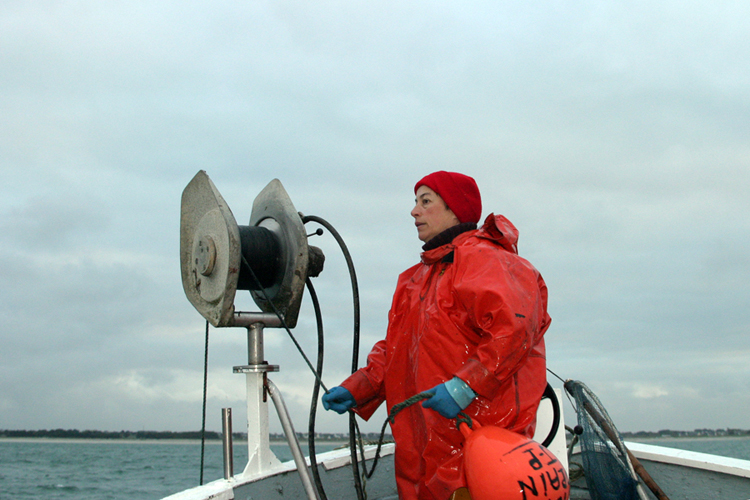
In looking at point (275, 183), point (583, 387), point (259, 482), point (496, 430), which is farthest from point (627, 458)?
point (275, 183)

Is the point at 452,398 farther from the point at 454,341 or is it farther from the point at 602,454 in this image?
the point at 602,454

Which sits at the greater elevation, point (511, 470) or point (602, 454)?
point (511, 470)

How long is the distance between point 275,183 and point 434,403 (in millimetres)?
1741

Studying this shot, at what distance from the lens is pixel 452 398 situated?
7.68 ft

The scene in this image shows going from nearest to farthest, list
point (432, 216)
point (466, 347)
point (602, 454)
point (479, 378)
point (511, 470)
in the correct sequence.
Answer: point (511, 470)
point (479, 378)
point (466, 347)
point (432, 216)
point (602, 454)

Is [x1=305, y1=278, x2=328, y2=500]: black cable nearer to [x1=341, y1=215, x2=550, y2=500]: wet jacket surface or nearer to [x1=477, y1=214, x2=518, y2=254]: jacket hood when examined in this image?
[x1=341, y1=215, x2=550, y2=500]: wet jacket surface

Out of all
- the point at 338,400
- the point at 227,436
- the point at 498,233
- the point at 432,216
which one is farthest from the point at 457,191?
the point at 227,436

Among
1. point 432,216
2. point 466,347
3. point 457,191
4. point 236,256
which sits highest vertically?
point 457,191

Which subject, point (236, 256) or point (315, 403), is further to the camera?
point (315, 403)

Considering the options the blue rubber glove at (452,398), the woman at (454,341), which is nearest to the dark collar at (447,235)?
the woman at (454,341)

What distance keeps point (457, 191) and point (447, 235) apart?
257 mm

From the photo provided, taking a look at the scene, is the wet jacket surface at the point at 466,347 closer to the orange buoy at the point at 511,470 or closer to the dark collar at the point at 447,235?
the dark collar at the point at 447,235

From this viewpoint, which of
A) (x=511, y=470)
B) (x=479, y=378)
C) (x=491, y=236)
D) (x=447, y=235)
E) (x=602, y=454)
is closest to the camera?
(x=511, y=470)

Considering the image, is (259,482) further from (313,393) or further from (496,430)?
(496,430)
